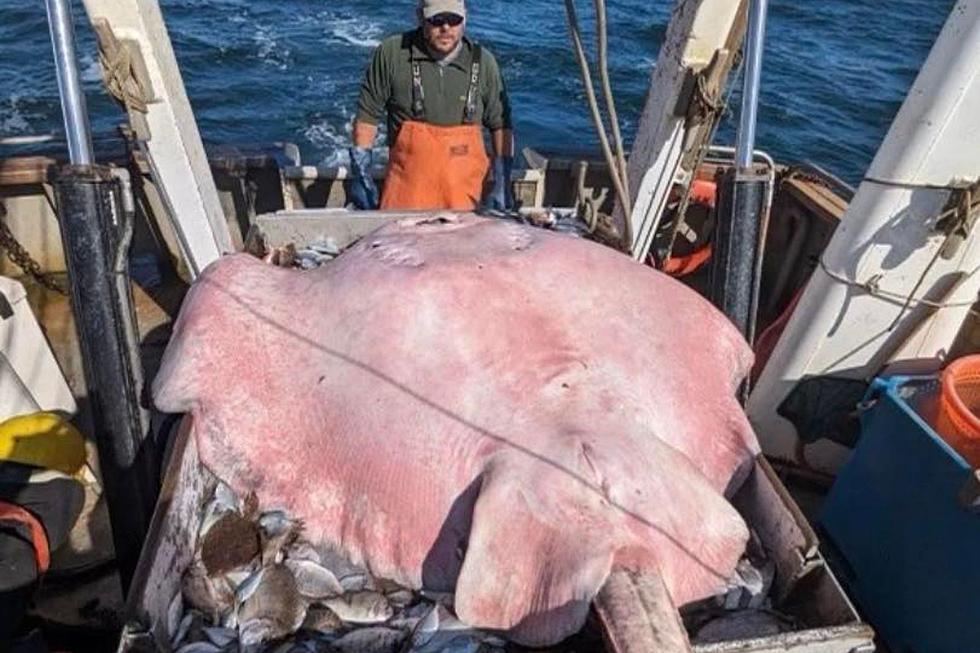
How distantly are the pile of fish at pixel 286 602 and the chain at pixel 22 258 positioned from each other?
391 centimetres

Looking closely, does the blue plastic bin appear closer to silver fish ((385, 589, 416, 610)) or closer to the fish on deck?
the fish on deck

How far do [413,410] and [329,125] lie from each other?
9523 millimetres

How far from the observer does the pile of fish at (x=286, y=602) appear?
2.60 meters

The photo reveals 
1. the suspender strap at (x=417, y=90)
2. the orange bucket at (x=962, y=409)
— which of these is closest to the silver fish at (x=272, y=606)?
the orange bucket at (x=962, y=409)

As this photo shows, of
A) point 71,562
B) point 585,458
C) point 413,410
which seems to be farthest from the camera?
point 71,562

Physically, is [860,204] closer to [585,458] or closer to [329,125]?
[585,458]

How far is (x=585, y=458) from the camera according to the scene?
2561 millimetres

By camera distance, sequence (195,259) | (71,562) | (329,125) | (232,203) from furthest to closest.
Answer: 1. (329,125)
2. (232,203)
3. (195,259)
4. (71,562)

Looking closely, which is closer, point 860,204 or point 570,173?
point 860,204

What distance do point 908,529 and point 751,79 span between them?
2.12m

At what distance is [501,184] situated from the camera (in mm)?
5750

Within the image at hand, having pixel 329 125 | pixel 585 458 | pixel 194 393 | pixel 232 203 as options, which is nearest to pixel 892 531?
pixel 585 458

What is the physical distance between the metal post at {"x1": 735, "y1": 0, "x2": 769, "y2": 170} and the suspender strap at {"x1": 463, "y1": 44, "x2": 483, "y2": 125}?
7.92 ft

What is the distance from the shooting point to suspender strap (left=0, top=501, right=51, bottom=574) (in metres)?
3.31
